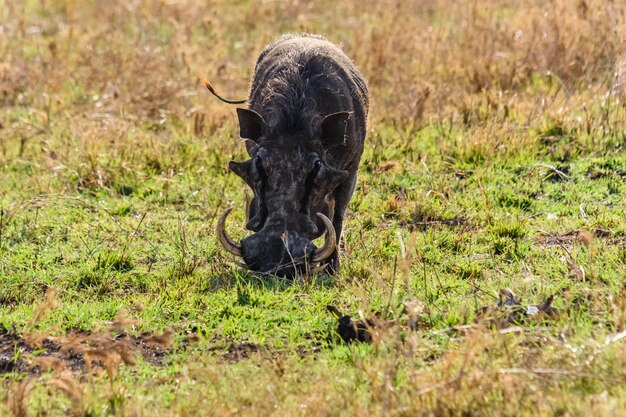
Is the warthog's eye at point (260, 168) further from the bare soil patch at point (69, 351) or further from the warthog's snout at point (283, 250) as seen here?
the bare soil patch at point (69, 351)

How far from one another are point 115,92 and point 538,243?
438 centimetres

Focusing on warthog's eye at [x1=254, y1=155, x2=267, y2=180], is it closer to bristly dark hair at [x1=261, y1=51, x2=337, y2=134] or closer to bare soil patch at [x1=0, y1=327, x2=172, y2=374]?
bristly dark hair at [x1=261, y1=51, x2=337, y2=134]

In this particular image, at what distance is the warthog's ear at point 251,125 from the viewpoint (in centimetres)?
530

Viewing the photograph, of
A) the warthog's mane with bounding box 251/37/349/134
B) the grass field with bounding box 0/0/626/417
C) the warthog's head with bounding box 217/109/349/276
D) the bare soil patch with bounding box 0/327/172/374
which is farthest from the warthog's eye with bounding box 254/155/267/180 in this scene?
the bare soil patch with bounding box 0/327/172/374

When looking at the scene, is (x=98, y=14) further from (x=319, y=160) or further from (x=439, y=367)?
(x=439, y=367)

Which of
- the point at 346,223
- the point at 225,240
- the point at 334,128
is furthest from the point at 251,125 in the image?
the point at 346,223

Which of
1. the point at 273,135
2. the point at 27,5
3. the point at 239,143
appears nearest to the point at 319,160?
the point at 273,135

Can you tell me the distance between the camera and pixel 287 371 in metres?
4.00

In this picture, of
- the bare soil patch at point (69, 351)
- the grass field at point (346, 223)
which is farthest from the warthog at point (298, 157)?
the bare soil patch at point (69, 351)

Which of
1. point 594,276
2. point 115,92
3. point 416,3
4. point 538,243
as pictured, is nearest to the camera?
point 594,276

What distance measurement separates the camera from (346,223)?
21.2 ft

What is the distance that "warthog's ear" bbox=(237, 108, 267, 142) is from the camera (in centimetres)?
530

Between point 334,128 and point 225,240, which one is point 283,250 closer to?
point 225,240

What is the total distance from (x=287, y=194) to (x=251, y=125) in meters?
0.50
